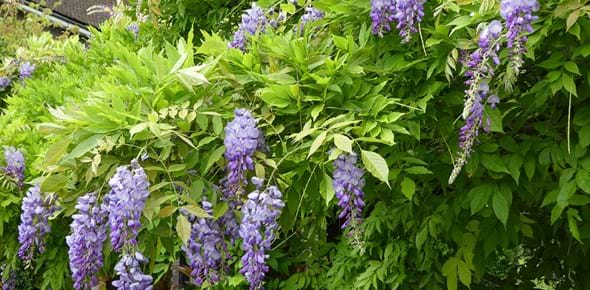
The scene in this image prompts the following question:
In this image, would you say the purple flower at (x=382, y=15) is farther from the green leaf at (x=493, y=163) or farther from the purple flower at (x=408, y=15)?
the green leaf at (x=493, y=163)

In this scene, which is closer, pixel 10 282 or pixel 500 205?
pixel 500 205

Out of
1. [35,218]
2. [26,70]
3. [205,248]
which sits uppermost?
[205,248]

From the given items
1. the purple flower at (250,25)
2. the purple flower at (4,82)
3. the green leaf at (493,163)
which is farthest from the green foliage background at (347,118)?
the purple flower at (4,82)

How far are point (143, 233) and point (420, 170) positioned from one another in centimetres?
101

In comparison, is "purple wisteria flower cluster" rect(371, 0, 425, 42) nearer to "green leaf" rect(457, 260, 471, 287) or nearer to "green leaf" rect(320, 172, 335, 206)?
"green leaf" rect(320, 172, 335, 206)

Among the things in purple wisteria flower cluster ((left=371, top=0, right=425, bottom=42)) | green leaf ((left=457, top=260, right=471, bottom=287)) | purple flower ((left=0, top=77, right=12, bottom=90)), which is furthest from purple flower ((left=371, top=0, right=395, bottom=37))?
purple flower ((left=0, top=77, right=12, bottom=90))

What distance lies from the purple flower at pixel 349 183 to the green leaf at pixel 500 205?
498mm

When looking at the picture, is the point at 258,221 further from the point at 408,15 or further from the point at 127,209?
the point at 408,15

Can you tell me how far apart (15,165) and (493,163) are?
242cm

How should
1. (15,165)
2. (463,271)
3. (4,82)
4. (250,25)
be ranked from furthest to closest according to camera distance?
(4,82), (15,165), (463,271), (250,25)

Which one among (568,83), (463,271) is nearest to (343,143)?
(568,83)

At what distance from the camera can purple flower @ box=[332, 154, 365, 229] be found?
2033 millimetres

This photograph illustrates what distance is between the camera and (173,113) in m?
2.07

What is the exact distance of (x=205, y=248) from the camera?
2.26 m
